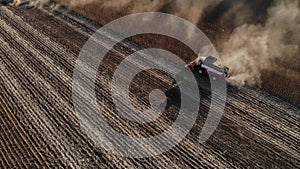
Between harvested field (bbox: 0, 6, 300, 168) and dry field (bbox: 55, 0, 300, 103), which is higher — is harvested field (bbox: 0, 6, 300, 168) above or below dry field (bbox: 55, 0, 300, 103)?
below

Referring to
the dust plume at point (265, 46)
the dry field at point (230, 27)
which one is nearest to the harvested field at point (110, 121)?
the dry field at point (230, 27)

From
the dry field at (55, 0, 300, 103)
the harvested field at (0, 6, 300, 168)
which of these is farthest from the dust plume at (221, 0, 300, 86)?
the harvested field at (0, 6, 300, 168)

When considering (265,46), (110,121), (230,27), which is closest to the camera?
(110,121)

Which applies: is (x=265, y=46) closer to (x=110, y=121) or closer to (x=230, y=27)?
(x=230, y=27)

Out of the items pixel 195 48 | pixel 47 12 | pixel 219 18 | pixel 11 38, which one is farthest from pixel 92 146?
pixel 47 12

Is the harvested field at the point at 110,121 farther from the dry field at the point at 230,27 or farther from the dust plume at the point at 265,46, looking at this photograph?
the dust plume at the point at 265,46

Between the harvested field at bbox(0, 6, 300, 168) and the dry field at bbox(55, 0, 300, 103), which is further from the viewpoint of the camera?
the dry field at bbox(55, 0, 300, 103)

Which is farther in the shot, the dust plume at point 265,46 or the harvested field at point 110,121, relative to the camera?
the dust plume at point 265,46

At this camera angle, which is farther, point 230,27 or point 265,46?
point 230,27

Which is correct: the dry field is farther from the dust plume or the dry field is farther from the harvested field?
the harvested field

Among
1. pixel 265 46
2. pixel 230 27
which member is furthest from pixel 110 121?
pixel 230 27

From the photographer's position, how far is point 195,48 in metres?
26.6

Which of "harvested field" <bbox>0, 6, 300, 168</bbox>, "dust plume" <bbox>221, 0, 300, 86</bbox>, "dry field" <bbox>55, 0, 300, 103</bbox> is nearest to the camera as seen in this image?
"harvested field" <bbox>0, 6, 300, 168</bbox>

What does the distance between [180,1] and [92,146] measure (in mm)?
17521
